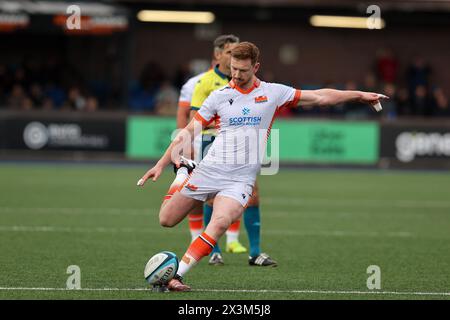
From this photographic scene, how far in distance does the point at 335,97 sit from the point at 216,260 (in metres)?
2.45

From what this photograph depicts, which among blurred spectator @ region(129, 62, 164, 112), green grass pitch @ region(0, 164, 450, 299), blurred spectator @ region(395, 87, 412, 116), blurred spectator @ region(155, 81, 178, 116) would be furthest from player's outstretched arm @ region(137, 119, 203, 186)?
blurred spectator @ region(129, 62, 164, 112)

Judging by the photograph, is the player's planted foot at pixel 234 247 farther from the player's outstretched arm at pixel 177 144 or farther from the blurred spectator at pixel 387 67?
the blurred spectator at pixel 387 67

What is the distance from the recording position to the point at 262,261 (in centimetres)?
1010

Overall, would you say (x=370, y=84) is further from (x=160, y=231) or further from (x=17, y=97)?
(x=160, y=231)

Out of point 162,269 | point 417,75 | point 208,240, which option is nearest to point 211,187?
point 208,240

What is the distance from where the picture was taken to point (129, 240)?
11.9 metres

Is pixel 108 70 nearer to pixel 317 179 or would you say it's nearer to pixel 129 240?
pixel 317 179

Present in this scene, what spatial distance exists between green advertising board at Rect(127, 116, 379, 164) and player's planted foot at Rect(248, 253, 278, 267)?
563 inches

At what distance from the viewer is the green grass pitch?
8.47 metres

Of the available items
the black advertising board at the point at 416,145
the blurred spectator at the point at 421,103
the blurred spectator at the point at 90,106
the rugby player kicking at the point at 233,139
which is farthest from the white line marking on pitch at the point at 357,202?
A: the blurred spectator at the point at 421,103

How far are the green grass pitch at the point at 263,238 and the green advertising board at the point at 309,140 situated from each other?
2.82 metres

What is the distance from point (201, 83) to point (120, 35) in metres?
20.0
